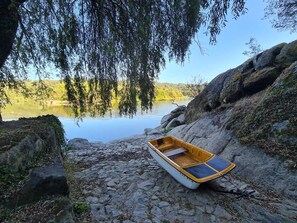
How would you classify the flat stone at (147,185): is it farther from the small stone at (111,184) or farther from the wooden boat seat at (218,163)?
the wooden boat seat at (218,163)

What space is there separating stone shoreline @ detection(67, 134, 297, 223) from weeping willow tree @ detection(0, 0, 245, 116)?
158cm

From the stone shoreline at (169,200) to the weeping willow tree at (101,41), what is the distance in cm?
158

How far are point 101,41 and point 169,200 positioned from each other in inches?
120

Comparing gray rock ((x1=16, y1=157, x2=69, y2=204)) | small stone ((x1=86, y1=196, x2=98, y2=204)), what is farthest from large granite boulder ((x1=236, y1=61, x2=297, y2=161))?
gray rock ((x1=16, y1=157, x2=69, y2=204))

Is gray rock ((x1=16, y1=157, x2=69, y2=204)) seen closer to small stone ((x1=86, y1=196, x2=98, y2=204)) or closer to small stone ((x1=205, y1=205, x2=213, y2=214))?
small stone ((x1=86, y1=196, x2=98, y2=204))

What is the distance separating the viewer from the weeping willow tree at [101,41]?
3645 mm

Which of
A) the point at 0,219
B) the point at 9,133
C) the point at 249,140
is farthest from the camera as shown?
the point at 249,140

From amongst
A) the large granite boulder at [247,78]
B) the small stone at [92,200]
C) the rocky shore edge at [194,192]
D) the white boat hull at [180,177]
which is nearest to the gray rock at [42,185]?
the rocky shore edge at [194,192]

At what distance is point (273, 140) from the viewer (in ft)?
15.7

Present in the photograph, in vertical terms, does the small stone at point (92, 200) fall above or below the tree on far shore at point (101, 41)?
below

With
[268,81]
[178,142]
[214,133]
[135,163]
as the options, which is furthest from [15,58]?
[268,81]

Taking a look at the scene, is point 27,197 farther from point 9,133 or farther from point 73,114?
point 73,114

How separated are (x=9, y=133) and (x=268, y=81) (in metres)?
→ 7.40

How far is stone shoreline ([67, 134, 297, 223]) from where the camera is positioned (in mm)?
3338
